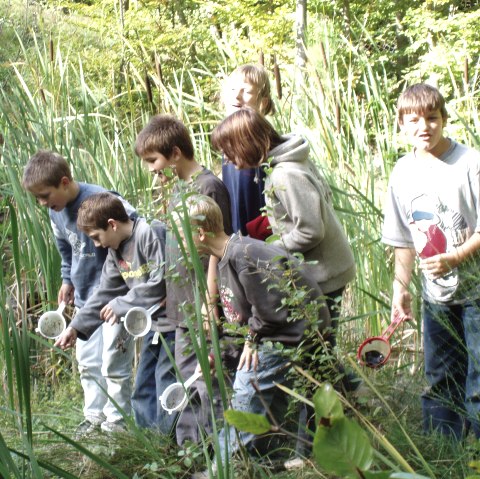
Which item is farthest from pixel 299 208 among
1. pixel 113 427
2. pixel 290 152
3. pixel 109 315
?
pixel 113 427

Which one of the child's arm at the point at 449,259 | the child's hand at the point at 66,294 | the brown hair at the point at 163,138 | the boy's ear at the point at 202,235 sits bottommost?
the child's hand at the point at 66,294

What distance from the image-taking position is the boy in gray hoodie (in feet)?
11.8

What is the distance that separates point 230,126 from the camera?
126 inches

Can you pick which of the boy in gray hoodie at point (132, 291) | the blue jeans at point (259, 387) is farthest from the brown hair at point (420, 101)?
the boy in gray hoodie at point (132, 291)

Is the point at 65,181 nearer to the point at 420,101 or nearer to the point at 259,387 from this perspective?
the point at 259,387

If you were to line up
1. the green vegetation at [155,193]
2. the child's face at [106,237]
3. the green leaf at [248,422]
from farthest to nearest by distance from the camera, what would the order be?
the child's face at [106,237] < the green vegetation at [155,193] < the green leaf at [248,422]

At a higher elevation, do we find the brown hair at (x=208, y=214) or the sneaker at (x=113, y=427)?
the brown hair at (x=208, y=214)

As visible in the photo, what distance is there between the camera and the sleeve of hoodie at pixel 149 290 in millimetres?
3582

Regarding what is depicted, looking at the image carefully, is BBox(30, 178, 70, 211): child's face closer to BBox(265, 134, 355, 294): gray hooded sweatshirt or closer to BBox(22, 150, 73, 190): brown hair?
BBox(22, 150, 73, 190): brown hair

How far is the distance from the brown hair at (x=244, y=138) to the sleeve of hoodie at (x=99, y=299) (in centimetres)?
88

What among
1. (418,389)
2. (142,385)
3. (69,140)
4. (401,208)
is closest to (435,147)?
(401,208)

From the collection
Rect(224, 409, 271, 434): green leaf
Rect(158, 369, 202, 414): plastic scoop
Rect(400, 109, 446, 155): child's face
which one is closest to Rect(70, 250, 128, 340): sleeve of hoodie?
Rect(158, 369, 202, 414): plastic scoop

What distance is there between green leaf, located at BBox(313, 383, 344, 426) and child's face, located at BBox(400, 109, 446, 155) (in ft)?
6.73

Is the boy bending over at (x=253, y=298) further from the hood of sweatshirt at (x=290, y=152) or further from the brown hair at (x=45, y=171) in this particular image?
the brown hair at (x=45, y=171)
